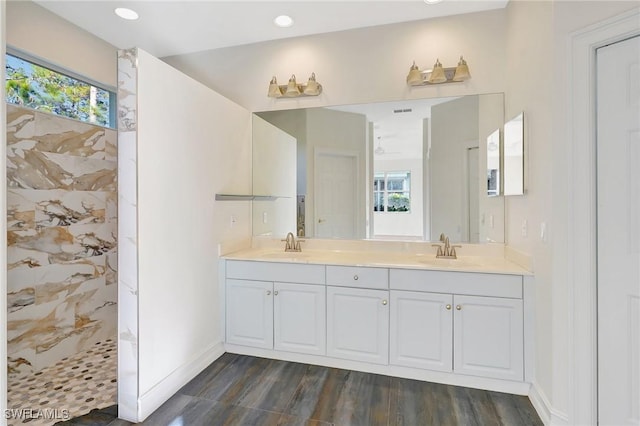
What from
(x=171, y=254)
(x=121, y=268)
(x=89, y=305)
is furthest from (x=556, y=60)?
(x=89, y=305)

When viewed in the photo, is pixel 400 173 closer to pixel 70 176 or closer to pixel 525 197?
pixel 525 197

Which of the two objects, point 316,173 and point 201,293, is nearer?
point 201,293

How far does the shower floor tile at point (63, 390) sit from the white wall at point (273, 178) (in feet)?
5.58

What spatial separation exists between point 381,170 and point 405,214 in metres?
0.45

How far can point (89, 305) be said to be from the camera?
2.87m

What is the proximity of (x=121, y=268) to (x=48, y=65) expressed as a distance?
1973mm

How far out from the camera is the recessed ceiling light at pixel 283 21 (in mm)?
2688

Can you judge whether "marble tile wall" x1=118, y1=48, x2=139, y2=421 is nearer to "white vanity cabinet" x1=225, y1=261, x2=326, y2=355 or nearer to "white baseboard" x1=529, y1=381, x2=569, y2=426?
"white vanity cabinet" x1=225, y1=261, x2=326, y2=355

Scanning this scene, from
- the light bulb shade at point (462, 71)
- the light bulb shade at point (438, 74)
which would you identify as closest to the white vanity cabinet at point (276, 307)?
the light bulb shade at point (438, 74)

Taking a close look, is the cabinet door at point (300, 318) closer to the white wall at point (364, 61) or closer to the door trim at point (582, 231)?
the door trim at point (582, 231)

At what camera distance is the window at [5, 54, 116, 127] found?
2379 mm

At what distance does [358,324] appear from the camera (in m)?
2.43

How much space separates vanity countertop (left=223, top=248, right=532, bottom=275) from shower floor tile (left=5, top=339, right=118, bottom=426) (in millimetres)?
1236

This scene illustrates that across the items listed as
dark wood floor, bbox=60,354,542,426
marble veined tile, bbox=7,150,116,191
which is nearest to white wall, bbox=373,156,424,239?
dark wood floor, bbox=60,354,542,426
